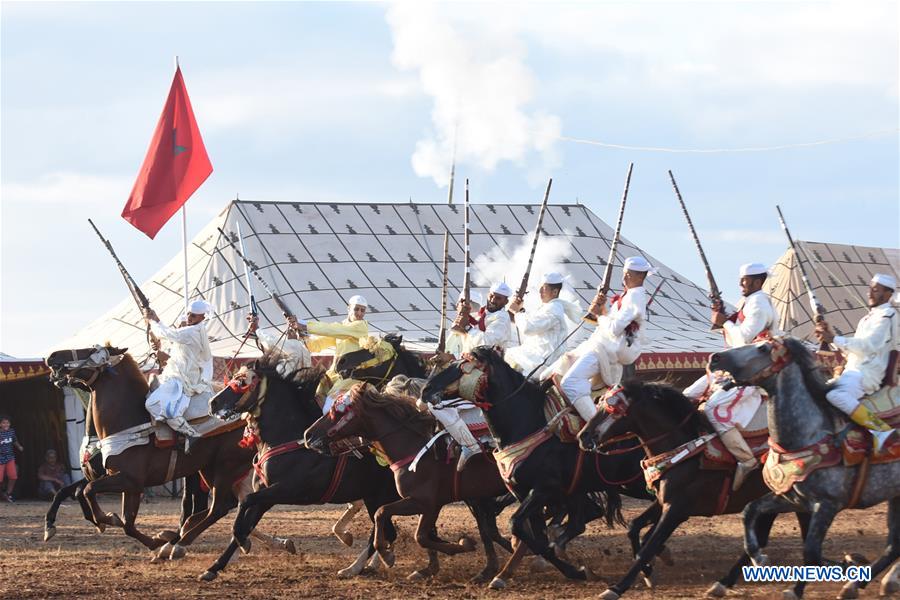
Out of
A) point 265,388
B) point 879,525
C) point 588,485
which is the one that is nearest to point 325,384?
point 265,388

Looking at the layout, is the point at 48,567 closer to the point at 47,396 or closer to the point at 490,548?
the point at 490,548

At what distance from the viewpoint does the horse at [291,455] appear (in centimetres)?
1378

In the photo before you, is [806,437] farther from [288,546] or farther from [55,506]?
[55,506]

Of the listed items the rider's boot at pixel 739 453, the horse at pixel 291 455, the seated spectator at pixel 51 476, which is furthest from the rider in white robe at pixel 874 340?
the seated spectator at pixel 51 476

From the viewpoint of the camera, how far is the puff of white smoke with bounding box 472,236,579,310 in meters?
30.9

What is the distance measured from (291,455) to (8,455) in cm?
1355

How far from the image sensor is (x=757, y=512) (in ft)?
36.8

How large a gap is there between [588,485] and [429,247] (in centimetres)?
1932

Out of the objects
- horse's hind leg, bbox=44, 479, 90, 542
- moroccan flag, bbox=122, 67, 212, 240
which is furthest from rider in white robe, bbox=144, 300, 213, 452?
moroccan flag, bbox=122, 67, 212, 240

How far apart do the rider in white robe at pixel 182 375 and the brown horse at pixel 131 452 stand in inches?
8.9

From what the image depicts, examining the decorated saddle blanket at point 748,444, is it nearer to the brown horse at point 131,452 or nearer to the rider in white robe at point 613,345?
the rider in white robe at point 613,345

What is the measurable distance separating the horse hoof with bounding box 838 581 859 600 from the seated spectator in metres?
18.3

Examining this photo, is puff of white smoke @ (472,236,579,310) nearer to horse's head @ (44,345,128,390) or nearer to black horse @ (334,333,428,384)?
black horse @ (334,333,428,384)

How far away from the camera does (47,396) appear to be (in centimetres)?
2636
